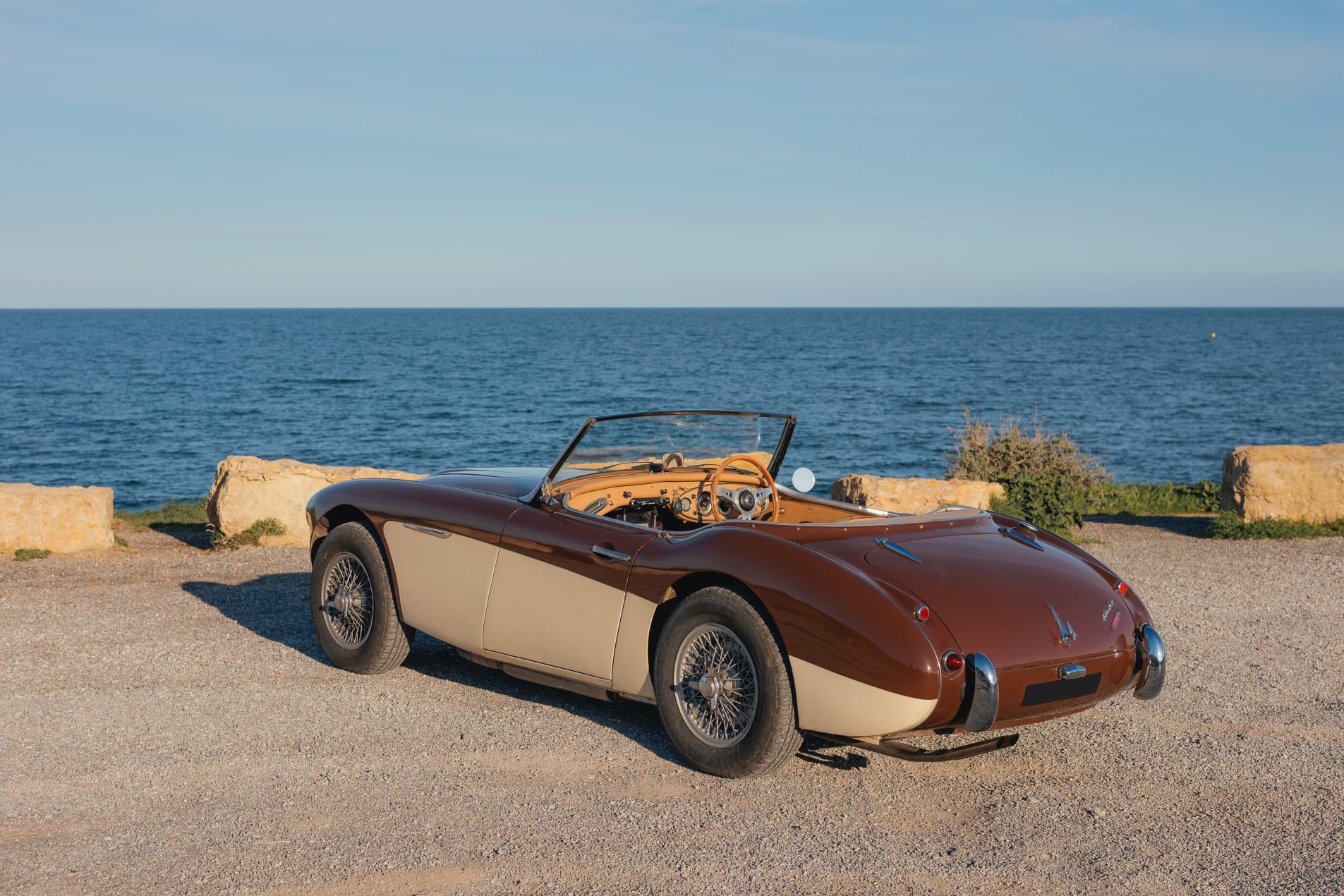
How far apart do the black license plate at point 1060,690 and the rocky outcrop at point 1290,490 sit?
7.88 m

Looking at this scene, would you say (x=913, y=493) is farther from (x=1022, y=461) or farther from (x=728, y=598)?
(x=728, y=598)

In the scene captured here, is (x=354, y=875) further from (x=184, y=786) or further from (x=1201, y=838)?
(x=1201, y=838)

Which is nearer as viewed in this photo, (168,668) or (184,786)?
(184,786)

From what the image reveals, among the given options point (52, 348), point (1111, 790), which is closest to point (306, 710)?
point (1111, 790)

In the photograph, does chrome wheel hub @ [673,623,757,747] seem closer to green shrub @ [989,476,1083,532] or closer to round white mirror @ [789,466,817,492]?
round white mirror @ [789,466,817,492]

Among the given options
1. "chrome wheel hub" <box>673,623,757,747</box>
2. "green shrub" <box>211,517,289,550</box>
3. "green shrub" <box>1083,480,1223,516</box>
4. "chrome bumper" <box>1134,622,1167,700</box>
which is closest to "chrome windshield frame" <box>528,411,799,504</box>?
"chrome wheel hub" <box>673,623,757,747</box>

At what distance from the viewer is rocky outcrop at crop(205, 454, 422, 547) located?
34.9ft

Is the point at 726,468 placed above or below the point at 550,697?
above

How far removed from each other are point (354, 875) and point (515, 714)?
181cm

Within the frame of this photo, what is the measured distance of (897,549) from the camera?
4684 millimetres

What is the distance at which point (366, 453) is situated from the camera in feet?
101

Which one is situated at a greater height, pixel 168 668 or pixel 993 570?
pixel 993 570

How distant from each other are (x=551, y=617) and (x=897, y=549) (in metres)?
1.58

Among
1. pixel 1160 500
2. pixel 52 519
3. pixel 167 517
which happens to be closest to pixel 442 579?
pixel 52 519
